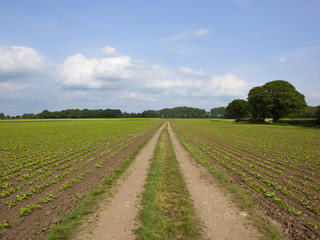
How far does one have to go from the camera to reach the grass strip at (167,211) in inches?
213

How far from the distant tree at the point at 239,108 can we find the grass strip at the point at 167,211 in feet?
333

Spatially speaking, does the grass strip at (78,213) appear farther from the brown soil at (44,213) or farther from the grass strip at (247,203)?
the grass strip at (247,203)

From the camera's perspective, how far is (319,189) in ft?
29.4

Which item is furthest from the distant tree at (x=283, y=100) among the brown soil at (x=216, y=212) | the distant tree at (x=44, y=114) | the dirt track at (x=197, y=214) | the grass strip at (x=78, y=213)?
the distant tree at (x=44, y=114)

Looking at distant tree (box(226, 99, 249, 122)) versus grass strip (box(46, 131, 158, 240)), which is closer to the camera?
grass strip (box(46, 131, 158, 240))

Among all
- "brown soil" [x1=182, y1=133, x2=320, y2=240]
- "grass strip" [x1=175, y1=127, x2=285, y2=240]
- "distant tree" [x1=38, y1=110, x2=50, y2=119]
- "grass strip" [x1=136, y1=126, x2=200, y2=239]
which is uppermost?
"distant tree" [x1=38, y1=110, x2=50, y2=119]

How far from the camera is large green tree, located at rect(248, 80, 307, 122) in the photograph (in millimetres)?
60719

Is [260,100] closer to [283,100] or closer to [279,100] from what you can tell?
[279,100]

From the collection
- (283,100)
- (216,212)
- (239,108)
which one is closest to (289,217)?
(216,212)

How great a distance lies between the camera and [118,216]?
6.44 m

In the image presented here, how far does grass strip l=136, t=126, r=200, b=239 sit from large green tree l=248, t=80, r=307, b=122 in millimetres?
65307

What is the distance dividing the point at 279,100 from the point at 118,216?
69.7 m

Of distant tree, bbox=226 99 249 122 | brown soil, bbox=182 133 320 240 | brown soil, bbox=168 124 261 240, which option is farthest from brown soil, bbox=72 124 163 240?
distant tree, bbox=226 99 249 122

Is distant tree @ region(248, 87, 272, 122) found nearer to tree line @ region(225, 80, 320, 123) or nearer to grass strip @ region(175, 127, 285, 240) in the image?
tree line @ region(225, 80, 320, 123)
